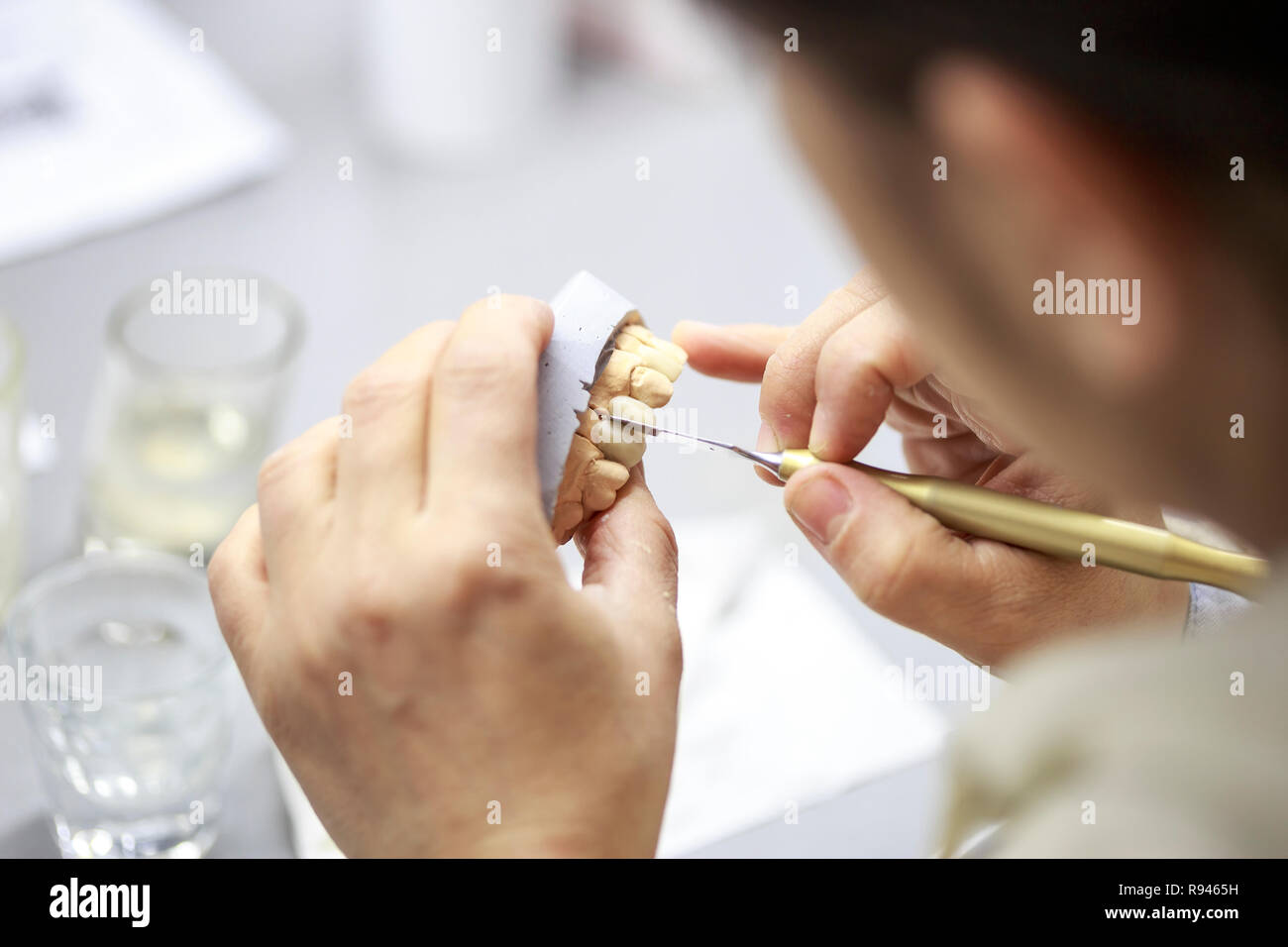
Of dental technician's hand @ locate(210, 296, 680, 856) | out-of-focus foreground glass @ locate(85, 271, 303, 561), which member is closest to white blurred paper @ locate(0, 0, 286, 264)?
out-of-focus foreground glass @ locate(85, 271, 303, 561)

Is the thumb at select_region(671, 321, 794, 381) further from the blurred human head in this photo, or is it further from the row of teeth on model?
the blurred human head

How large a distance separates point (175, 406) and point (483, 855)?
50 centimetres

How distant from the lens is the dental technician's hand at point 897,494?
2.06ft

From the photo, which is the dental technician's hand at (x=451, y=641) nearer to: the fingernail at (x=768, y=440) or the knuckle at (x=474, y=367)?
the knuckle at (x=474, y=367)

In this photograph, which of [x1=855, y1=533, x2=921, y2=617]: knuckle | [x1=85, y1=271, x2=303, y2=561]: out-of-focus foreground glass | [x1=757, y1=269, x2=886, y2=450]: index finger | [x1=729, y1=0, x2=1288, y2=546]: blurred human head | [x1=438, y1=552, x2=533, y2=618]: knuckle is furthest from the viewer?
[x1=85, y1=271, x2=303, y2=561]: out-of-focus foreground glass

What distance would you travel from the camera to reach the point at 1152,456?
0.41 metres

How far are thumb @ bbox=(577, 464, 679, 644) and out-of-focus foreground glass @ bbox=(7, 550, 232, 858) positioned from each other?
0.76 feet

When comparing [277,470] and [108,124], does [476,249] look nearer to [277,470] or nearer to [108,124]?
[108,124]

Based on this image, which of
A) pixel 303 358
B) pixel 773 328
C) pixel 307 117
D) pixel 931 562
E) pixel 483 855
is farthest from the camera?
pixel 307 117

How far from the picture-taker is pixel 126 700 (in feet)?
2.19

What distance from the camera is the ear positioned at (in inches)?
13.1

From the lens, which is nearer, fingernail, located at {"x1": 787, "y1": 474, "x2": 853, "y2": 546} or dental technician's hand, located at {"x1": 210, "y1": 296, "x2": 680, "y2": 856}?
dental technician's hand, located at {"x1": 210, "y1": 296, "x2": 680, "y2": 856}
